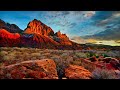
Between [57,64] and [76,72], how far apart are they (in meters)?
0.40

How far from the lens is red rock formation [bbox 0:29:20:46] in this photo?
238 inches

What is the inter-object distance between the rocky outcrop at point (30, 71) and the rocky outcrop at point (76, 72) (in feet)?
0.82

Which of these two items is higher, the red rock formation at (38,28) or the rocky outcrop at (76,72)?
the red rock formation at (38,28)

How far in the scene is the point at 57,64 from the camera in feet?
19.7

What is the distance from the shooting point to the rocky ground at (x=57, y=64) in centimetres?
590

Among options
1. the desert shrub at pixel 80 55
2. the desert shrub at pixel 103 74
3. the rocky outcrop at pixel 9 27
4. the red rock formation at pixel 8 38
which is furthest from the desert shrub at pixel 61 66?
the rocky outcrop at pixel 9 27

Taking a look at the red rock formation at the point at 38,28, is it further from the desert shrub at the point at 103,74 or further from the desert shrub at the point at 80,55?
the desert shrub at the point at 103,74

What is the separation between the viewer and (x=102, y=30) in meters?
6.16

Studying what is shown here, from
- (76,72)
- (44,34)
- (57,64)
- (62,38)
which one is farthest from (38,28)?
(76,72)

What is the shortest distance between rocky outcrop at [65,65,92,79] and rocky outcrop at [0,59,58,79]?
250 mm

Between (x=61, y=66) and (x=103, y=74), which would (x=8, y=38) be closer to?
(x=61, y=66)
